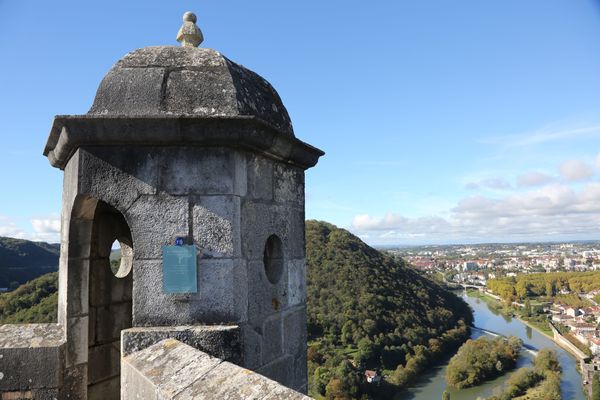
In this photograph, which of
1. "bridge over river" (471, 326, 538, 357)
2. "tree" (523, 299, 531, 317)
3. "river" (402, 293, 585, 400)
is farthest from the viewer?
"tree" (523, 299, 531, 317)

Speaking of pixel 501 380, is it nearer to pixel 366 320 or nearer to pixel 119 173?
pixel 366 320

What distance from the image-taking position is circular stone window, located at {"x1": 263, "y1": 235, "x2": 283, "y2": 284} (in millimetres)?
2527

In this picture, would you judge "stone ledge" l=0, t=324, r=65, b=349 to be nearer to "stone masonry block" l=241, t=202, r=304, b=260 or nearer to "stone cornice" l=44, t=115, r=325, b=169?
"stone cornice" l=44, t=115, r=325, b=169

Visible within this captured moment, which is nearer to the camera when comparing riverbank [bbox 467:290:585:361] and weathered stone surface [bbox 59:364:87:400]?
weathered stone surface [bbox 59:364:87:400]

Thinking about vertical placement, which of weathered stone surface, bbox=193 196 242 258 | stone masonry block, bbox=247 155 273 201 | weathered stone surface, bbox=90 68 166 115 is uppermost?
weathered stone surface, bbox=90 68 166 115

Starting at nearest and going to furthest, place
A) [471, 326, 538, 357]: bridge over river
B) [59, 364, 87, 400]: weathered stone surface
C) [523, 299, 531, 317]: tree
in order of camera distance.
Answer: [59, 364, 87, 400]: weathered stone surface → [471, 326, 538, 357]: bridge over river → [523, 299, 531, 317]: tree

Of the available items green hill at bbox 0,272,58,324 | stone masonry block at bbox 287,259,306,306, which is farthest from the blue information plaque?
green hill at bbox 0,272,58,324

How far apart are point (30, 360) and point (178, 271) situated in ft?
3.50

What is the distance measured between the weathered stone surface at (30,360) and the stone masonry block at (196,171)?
117 centimetres

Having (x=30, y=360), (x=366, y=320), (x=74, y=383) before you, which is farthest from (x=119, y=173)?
(x=366, y=320)

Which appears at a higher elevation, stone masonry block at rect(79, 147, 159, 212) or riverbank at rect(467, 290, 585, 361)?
stone masonry block at rect(79, 147, 159, 212)

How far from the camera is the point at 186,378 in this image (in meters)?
1.58

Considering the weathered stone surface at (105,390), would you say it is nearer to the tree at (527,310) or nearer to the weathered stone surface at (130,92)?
the weathered stone surface at (130,92)

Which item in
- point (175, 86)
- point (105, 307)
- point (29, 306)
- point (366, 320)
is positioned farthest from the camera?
point (366, 320)
